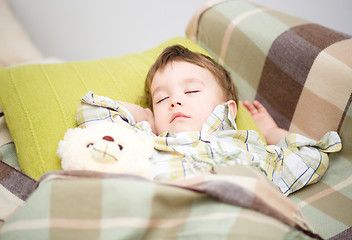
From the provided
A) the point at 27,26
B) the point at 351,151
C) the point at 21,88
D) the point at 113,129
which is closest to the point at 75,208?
the point at 113,129

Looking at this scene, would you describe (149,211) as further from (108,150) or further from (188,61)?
(188,61)

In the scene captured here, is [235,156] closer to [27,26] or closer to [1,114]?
[1,114]

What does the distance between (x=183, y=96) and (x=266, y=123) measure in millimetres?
415

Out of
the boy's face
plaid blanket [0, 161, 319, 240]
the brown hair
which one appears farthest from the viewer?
the brown hair

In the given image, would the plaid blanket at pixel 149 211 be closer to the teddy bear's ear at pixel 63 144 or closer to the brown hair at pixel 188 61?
the teddy bear's ear at pixel 63 144

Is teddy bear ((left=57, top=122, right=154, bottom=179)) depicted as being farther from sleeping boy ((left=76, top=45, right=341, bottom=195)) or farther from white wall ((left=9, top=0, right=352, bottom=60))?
white wall ((left=9, top=0, right=352, bottom=60))

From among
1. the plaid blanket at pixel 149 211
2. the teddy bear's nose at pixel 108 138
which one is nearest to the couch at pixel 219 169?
the plaid blanket at pixel 149 211

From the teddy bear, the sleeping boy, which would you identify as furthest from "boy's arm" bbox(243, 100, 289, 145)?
the teddy bear

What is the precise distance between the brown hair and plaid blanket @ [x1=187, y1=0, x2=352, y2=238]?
14cm

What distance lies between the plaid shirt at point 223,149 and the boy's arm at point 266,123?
2.9 inches

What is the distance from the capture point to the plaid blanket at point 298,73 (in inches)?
34.7

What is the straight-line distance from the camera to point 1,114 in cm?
100

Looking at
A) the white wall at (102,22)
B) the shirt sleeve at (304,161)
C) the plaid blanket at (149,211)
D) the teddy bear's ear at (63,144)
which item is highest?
the white wall at (102,22)

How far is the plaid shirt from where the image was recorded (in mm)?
835
